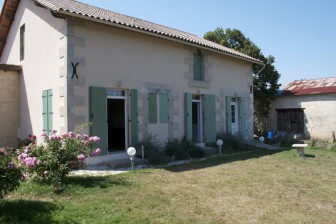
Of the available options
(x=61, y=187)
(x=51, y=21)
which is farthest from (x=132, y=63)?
(x=61, y=187)

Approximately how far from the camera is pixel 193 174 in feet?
23.7

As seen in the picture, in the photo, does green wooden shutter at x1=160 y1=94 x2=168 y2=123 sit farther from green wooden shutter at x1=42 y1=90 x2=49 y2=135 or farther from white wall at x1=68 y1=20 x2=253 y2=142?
green wooden shutter at x1=42 y1=90 x2=49 y2=135

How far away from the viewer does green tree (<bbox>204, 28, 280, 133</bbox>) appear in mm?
19641

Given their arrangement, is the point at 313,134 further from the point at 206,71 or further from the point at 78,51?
the point at 78,51

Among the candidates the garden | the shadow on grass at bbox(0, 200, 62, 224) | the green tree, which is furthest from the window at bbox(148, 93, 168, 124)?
the green tree

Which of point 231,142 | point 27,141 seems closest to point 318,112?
point 231,142

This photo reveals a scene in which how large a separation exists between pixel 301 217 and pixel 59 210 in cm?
357

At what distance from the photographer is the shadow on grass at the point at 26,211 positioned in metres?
4.03

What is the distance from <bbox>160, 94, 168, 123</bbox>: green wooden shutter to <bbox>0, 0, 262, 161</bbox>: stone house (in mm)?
35

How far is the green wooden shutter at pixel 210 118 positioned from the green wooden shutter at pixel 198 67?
34.1 inches

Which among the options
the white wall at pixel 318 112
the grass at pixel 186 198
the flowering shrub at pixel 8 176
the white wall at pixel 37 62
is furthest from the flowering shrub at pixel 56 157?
the white wall at pixel 318 112

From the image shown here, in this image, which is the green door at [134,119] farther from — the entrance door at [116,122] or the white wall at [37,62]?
the entrance door at [116,122]

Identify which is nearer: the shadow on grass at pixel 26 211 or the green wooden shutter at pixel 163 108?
the shadow on grass at pixel 26 211

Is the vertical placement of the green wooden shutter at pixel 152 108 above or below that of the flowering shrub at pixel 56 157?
above
